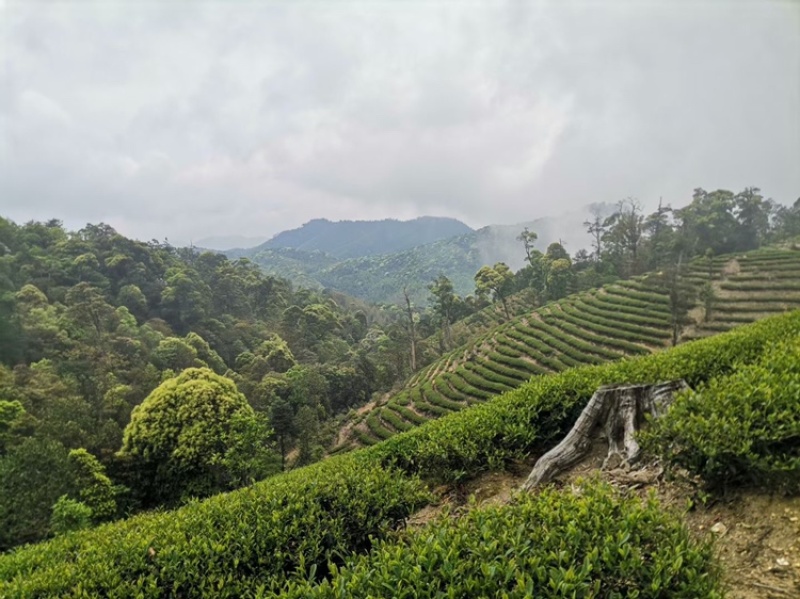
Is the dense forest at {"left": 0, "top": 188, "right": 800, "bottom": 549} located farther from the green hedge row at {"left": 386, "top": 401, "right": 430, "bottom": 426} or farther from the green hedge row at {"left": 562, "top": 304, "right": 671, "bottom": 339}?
the green hedge row at {"left": 562, "top": 304, "right": 671, "bottom": 339}

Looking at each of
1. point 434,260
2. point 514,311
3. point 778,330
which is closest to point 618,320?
point 514,311

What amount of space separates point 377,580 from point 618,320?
33150 mm

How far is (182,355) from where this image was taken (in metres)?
35.8

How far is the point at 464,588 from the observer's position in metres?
2.09

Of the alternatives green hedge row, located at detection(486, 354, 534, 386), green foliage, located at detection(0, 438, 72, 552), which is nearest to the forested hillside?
green foliage, located at detection(0, 438, 72, 552)

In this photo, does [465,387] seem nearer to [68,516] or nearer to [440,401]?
[440,401]

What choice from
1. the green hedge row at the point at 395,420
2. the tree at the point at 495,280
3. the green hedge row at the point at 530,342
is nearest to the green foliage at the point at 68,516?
the green hedge row at the point at 395,420

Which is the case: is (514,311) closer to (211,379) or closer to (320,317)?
(320,317)

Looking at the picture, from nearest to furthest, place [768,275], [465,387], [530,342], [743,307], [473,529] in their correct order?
[473,529] → [465,387] → [743,307] → [530,342] → [768,275]

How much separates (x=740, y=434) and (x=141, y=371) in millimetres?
34284

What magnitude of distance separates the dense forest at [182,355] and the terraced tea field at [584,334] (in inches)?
142

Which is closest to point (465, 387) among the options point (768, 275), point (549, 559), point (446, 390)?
point (446, 390)

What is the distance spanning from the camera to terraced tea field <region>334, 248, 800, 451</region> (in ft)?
87.9

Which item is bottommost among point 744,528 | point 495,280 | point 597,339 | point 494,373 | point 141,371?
point 494,373
